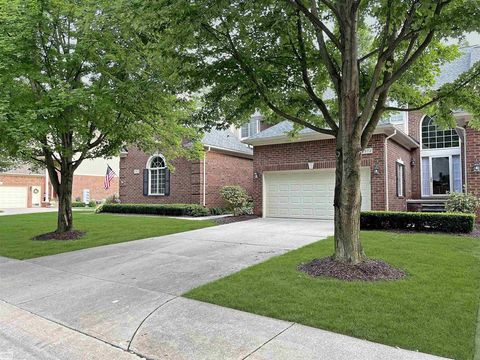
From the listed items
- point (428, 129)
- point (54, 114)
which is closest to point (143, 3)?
point (54, 114)

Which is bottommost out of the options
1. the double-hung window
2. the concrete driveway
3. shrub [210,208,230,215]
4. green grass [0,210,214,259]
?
the concrete driveway

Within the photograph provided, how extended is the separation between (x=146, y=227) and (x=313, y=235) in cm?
627

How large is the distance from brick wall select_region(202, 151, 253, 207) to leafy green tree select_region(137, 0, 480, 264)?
437 inches

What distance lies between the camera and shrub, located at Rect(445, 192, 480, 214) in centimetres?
1269

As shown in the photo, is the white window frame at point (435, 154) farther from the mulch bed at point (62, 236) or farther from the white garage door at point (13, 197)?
the white garage door at point (13, 197)

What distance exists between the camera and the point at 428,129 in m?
17.3

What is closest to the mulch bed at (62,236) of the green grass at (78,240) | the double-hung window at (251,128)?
the green grass at (78,240)

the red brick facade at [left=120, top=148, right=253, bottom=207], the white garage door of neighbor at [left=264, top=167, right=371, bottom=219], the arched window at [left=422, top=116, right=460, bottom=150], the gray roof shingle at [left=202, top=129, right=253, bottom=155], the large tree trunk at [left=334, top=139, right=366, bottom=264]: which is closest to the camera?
the large tree trunk at [left=334, top=139, right=366, bottom=264]

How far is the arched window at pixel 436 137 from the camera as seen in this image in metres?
16.4

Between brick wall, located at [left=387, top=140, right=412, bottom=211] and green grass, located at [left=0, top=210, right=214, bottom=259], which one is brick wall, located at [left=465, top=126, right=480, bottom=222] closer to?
brick wall, located at [left=387, top=140, right=412, bottom=211]

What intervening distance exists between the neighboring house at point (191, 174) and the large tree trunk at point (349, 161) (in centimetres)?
1259

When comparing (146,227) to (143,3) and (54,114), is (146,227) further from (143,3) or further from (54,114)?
(143,3)

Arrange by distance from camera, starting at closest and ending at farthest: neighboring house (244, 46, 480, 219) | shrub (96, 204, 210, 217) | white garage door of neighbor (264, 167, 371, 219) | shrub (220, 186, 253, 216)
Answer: neighboring house (244, 46, 480, 219)
white garage door of neighbor (264, 167, 371, 219)
shrub (96, 204, 210, 217)
shrub (220, 186, 253, 216)

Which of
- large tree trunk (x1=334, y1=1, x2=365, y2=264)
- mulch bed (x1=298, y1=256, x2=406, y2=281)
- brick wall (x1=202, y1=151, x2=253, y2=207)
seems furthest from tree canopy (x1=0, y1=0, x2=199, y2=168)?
brick wall (x1=202, y1=151, x2=253, y2=207)
